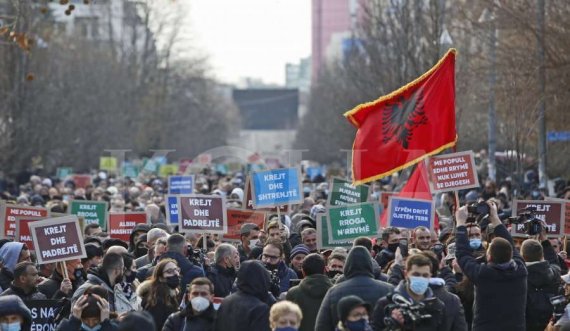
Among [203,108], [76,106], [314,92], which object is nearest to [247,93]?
[314,92]

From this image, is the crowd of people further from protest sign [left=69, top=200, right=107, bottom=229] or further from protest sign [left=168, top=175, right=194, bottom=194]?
protest sign [left=168, top=175, right=194, bottom=194]

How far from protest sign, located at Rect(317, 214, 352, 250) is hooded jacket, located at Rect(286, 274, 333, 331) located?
14.3 ft

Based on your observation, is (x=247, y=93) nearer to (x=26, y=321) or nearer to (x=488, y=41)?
(x=488, y=41)

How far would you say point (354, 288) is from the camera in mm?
10359

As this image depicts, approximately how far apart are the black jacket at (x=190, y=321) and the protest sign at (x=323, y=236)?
500 centimetres

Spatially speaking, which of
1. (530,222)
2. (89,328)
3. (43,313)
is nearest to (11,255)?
(43,313)

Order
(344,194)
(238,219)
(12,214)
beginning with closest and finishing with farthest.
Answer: (12,214)
(238,219)
(344,194)

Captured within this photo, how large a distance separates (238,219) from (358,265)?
28.7ft

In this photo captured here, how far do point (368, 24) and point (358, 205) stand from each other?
30424mm

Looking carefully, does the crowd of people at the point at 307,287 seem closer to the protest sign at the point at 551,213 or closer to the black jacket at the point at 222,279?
the black jacket at the point at 222,279

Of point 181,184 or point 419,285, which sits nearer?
point 419,285

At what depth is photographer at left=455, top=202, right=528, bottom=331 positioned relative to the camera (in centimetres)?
1127

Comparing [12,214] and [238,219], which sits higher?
[12,214]

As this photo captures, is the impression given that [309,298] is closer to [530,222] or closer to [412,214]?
[530,222]
